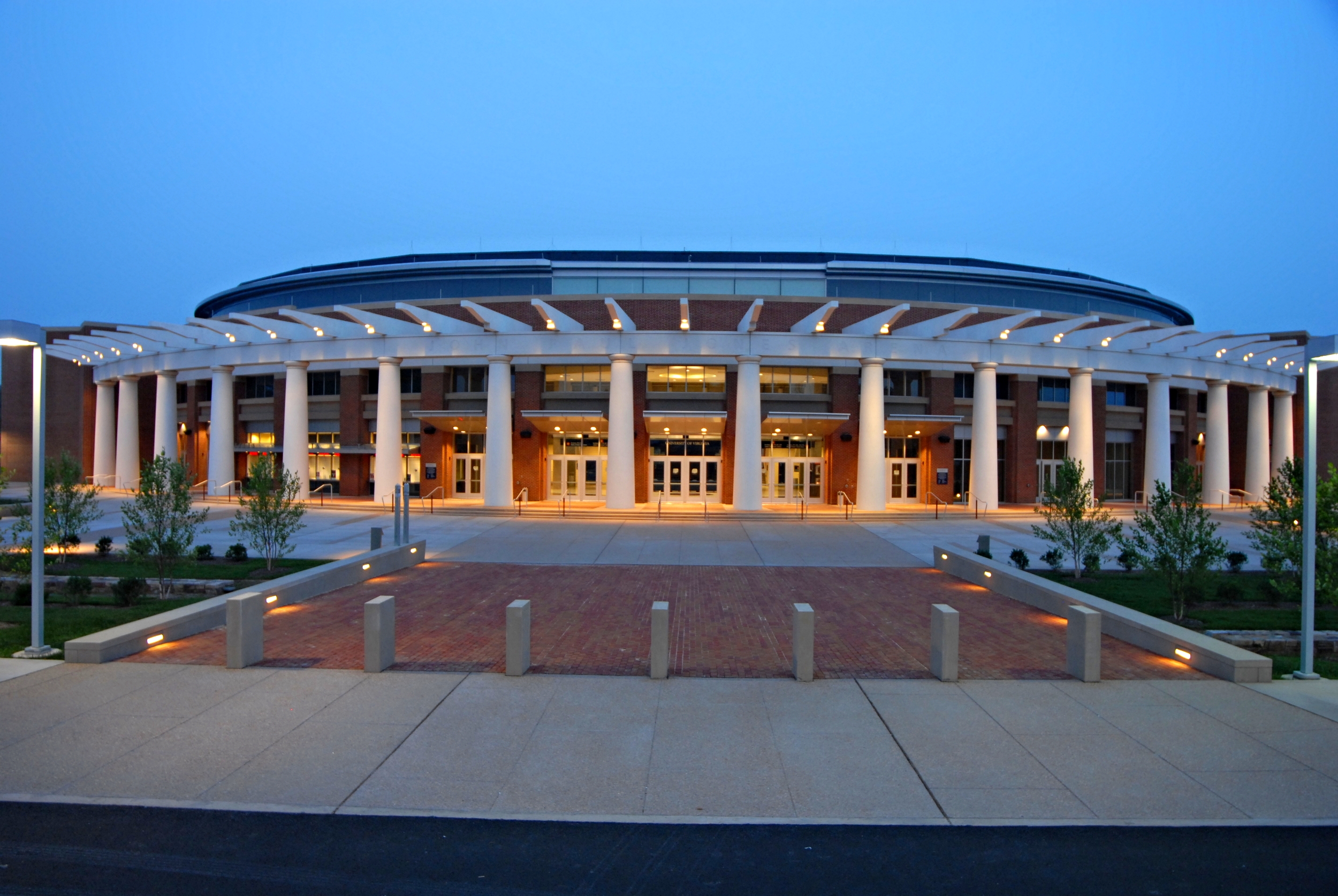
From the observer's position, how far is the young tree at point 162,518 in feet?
42.7

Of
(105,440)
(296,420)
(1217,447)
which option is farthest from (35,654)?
(1217,447)

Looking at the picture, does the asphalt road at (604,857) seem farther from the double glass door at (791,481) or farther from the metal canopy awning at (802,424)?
the double glass door at (791,481)

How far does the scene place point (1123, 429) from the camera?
39.7m

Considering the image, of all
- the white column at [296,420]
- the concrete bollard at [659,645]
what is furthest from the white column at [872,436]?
the concrete bollard at [659,645]

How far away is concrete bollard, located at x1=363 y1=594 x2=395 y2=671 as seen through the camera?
8562 millimetres

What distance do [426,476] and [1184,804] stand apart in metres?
34.4

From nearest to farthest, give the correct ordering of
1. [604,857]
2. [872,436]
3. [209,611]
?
[604,857] < [209,611] < [872,436]

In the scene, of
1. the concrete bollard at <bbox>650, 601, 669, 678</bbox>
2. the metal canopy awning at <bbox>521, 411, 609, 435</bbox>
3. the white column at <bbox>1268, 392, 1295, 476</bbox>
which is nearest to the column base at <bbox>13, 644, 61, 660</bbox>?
the concrete bollard at <bbox>650, 601, 669, 678</bbox>

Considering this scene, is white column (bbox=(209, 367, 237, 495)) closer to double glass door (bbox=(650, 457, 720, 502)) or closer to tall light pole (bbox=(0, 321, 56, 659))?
double glass door (bbox=(650, 457, 720, 502))

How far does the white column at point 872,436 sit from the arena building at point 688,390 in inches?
3.5

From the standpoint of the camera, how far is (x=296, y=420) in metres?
32.6

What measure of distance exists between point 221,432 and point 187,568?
21.0 meters

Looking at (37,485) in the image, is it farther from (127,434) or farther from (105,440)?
(105,440)

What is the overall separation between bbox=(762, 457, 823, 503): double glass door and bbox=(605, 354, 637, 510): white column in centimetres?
853
